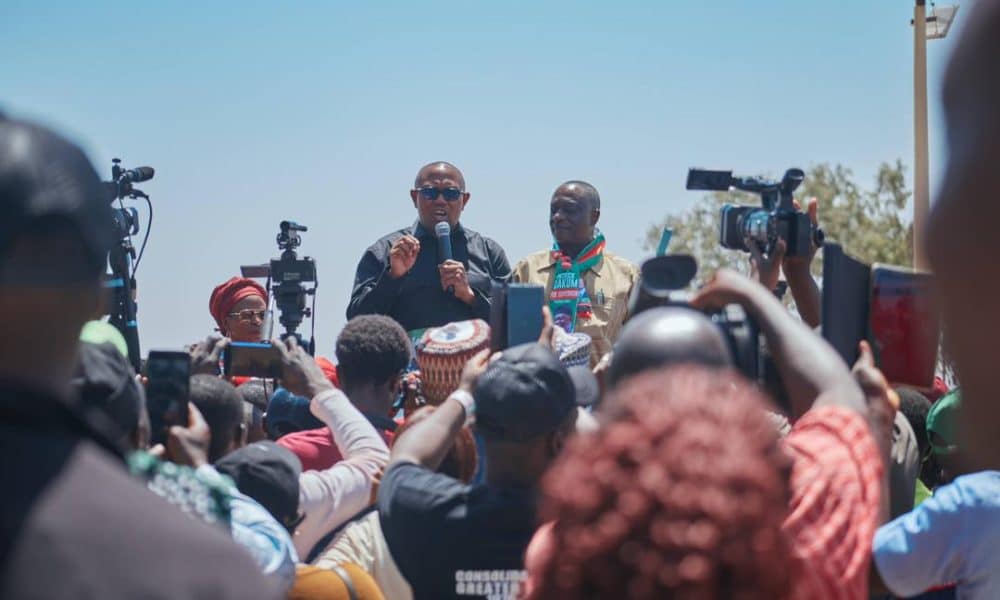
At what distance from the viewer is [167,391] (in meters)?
2.85

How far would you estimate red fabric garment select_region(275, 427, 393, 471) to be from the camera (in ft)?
14.0

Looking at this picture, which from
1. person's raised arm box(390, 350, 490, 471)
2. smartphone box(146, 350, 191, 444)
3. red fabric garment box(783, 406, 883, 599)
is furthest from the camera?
person's raised arm box(390, 350, 490, 471)

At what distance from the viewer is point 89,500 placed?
1.27 metres

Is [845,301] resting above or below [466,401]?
above

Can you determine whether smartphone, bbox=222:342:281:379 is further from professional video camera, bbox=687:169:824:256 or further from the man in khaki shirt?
the man in khaki shirt

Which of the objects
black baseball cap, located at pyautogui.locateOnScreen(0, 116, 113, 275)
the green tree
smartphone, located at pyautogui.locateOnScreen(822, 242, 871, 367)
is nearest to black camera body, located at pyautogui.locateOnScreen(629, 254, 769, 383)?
smartphone, located at pyautogui.locateOnScreen(822, 242, 871, 367)

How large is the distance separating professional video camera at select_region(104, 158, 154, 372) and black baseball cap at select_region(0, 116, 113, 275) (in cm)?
411

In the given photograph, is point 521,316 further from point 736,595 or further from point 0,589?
point 0,589

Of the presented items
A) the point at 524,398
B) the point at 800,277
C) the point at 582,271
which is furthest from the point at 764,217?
the point at 582,271

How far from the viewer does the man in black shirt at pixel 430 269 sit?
6906mm

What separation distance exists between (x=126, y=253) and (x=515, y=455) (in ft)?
12.7

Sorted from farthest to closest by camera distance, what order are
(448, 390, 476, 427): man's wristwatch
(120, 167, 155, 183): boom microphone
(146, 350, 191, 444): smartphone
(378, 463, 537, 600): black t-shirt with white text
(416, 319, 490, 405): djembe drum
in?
(120, 167, 155, 183): boom microphone
(416, 319, 490, 405): djembe drum
(448, 390, 476, 427): man's wristwatch
(378, 463, 537, 600): black t-shirt with white text
(146, 350, 191, 444): smartphone

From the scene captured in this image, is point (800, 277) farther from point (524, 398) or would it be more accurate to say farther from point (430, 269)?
point (430, 269)

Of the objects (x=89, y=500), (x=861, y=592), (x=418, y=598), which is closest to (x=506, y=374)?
(x=418, y=598)
